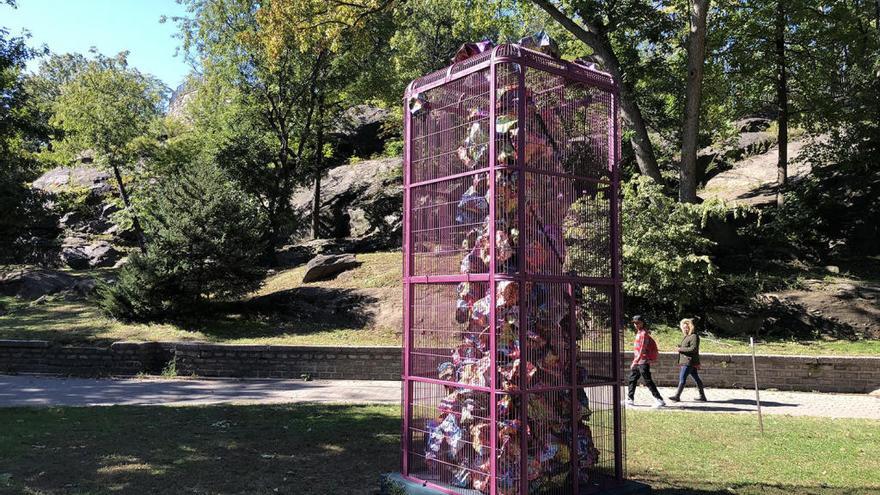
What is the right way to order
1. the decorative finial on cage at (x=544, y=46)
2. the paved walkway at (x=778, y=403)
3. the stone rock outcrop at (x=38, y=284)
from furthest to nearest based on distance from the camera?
1. the stone rock outcrop at (x=38, y=284)
2. the paved walkway at (x=778, y=403)
3. the decorative finial on cage at (x=544, y=46)

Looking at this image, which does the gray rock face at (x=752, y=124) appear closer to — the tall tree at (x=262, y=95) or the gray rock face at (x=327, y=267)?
the tall tree at (x=262, y=95)

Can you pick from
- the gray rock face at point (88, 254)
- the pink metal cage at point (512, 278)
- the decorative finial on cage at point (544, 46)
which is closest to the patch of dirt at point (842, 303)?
the pink metal cage at point (512, 278)

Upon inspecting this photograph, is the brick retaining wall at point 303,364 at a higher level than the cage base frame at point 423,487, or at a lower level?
lower

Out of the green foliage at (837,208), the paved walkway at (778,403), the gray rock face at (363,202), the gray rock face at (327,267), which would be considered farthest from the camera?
the gray rock face at (363,202)

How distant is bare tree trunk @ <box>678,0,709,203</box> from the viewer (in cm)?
1766

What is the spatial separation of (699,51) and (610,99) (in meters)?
14.0

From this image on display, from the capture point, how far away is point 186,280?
58.1 feet

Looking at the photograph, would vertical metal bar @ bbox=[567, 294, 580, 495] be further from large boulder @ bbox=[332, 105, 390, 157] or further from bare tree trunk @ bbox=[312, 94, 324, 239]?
large boulder @ bbox=[332, 105, 390, 157]

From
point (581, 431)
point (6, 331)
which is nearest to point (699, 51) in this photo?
point (581, 431)

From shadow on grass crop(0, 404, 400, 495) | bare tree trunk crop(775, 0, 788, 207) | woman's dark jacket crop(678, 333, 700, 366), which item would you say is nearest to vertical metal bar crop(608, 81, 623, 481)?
shadow on grass crop(0, 404, 400, 495)

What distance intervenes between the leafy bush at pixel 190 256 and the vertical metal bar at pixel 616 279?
14411 millimetres

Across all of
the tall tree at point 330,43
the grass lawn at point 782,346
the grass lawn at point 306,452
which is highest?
the tall tree at point 330,43

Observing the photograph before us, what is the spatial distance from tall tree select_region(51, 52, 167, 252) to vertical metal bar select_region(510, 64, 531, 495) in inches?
900

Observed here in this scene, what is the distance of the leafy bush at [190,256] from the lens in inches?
696
